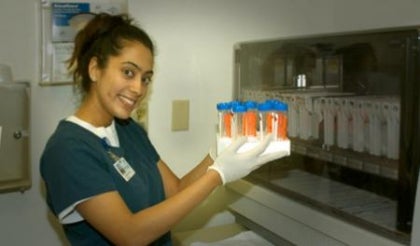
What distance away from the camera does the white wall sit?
1.55 meters

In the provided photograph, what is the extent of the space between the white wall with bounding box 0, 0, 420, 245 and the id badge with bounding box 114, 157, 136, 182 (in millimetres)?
460

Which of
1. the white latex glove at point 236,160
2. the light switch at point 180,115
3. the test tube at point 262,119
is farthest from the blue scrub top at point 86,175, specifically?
the light switch at point 180,115

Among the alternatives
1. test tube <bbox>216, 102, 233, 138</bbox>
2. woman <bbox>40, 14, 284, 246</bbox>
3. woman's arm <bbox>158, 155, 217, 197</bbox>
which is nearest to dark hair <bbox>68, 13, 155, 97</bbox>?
woman <bbox>40, 14, 284, 246</bbox>

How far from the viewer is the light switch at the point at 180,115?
1.83m

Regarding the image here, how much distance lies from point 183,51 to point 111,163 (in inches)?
28.4

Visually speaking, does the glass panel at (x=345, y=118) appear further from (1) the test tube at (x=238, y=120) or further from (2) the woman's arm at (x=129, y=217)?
(2) the woman's arm at (x=129, y=217)

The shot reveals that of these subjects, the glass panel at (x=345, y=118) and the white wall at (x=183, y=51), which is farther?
the white wall at (x=183, y=51)

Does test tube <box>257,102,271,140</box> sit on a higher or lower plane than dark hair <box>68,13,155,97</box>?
lower

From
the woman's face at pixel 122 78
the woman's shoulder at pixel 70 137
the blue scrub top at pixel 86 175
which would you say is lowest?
the blue scrub top at pixel 86 175

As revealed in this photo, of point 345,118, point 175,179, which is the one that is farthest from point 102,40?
point 345,118

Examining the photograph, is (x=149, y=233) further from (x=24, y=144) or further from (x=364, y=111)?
(x=364, y=111)

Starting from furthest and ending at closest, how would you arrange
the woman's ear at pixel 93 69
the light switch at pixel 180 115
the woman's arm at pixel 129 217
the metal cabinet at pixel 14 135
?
the light switch at pixel 180 115, the metal cabinet at pixel 14 135, the woman's ear at pixel 93 69, the woman's arm at pixel 129 217

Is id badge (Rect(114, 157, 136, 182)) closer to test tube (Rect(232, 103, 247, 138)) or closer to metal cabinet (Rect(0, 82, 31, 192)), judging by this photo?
test tube (Rect(232, 103, 247, 138))

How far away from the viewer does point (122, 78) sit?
1214 mm
